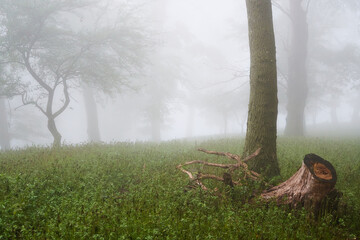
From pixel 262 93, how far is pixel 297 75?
41.0 ft

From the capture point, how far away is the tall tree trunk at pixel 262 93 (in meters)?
5.32

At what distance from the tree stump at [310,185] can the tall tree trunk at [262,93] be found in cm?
107

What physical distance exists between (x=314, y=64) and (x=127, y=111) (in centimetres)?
2107

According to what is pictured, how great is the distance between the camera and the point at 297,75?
16281 mm

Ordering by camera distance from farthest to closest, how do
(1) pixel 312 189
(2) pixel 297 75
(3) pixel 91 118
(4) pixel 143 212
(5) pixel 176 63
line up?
(5) pixel 176 63, (3) pixel 91 118, (2) pixel 297 75, (1) pixel 312 189, (4) pixel 143 212

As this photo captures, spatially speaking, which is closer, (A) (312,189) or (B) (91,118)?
(A) (312,189)

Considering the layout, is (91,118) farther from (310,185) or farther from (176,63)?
(310,185)

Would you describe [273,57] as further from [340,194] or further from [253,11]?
[340,194]

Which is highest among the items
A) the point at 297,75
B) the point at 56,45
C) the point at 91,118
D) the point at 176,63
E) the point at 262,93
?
the point at 176,63

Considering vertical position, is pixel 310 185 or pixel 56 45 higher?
pixel 56 45

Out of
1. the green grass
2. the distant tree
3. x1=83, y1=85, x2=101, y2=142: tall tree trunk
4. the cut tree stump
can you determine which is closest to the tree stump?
the cut tree stump

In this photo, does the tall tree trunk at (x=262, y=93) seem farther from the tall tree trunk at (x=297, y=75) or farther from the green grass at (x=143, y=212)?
the tall tree trunk at (x=297, y=75)

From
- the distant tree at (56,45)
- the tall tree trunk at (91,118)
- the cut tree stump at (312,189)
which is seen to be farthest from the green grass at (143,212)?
the tall tree trunk at (91,118)

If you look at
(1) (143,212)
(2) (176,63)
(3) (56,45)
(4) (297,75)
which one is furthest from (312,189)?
(2) (176,63)
